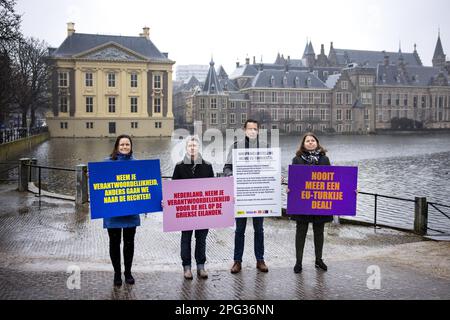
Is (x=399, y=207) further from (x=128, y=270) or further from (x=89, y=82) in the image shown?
(x=89, y=82)

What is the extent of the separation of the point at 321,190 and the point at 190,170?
7.19 ft

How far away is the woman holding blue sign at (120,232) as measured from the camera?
7254mm

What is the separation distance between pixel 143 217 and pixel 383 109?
99317mm

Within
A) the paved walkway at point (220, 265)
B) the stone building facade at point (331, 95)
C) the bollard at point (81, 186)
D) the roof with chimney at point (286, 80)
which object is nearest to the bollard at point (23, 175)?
the bollard at point (81, 186)

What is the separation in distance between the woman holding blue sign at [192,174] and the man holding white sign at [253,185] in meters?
0.54

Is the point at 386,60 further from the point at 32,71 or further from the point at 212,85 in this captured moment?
the point at 32,71

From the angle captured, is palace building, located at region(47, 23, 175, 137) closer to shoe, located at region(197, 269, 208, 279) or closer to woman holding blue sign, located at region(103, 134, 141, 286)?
woman holding blue sign, located at region(103, 134, 141, 286)

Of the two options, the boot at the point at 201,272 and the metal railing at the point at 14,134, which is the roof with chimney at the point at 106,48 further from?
the boot at the point at 201,272

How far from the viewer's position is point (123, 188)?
7574 millimetres

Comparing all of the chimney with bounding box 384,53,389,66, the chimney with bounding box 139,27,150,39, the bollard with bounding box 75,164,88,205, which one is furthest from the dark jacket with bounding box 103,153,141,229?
the chimney with bounding box 384,53,389,66

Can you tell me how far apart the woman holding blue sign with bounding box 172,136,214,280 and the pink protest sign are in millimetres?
96

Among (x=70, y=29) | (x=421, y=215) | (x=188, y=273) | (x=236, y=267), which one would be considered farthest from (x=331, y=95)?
(x=188, y=273)

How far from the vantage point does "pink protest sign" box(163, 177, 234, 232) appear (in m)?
7.73

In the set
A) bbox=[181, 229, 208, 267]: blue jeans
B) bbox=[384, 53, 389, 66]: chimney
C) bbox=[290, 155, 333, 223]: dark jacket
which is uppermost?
bbox=[384, 53, 389, 66]: chimney
